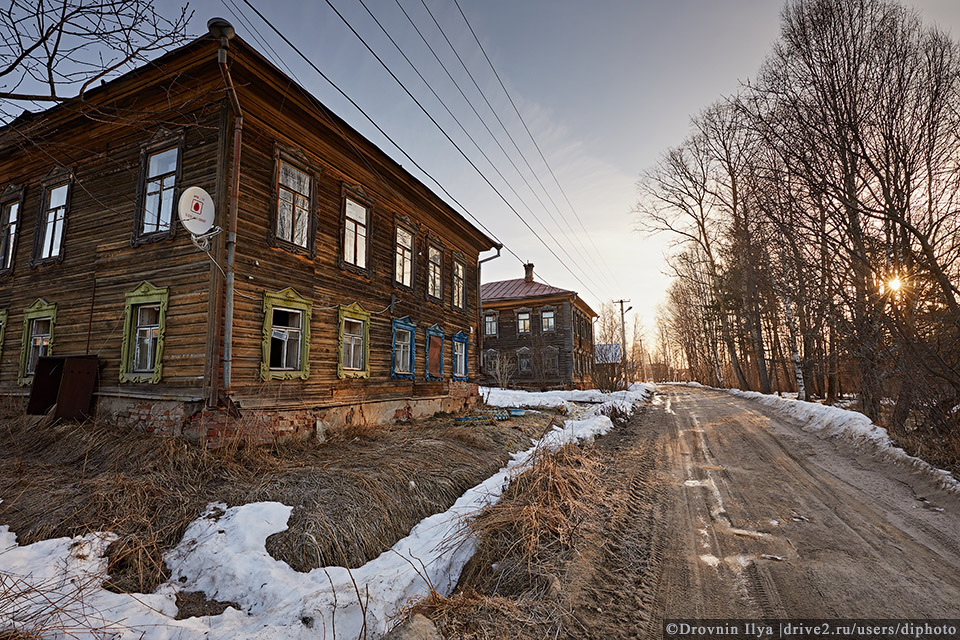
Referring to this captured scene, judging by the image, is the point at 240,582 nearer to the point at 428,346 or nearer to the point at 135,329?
the point at 135,329

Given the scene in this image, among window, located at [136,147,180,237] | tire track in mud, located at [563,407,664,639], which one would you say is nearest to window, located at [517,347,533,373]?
tire track in mud, located at [563,407,664,639]

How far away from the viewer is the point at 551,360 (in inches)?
1276

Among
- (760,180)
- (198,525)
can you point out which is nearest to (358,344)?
(198,525)

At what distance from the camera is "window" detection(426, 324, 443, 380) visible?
15.0m

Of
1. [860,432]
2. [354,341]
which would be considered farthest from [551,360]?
[860,432]

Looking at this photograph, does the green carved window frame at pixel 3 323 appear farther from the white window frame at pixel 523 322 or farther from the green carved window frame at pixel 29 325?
the white window frame at pixel 523 322

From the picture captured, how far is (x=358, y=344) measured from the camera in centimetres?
1178

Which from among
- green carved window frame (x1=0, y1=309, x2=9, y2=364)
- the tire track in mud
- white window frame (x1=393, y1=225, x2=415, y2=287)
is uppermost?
white window frame (x1=393, y1=225, x2=415, y2=287)

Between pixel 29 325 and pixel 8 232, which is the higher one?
pixel 8 232

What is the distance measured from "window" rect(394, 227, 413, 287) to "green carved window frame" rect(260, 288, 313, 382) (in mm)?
4114

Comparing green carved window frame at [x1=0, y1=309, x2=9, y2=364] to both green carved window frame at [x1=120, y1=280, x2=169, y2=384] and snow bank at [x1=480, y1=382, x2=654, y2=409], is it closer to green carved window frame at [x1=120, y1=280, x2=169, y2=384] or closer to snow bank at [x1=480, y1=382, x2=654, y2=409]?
green carved window frame at [x1=120, y1=280, x2=169, y2=384]

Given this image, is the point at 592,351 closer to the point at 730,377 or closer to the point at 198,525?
the point at 730,377

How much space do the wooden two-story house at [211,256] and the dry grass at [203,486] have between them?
0.88m

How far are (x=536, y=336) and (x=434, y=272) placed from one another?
18.1 m
